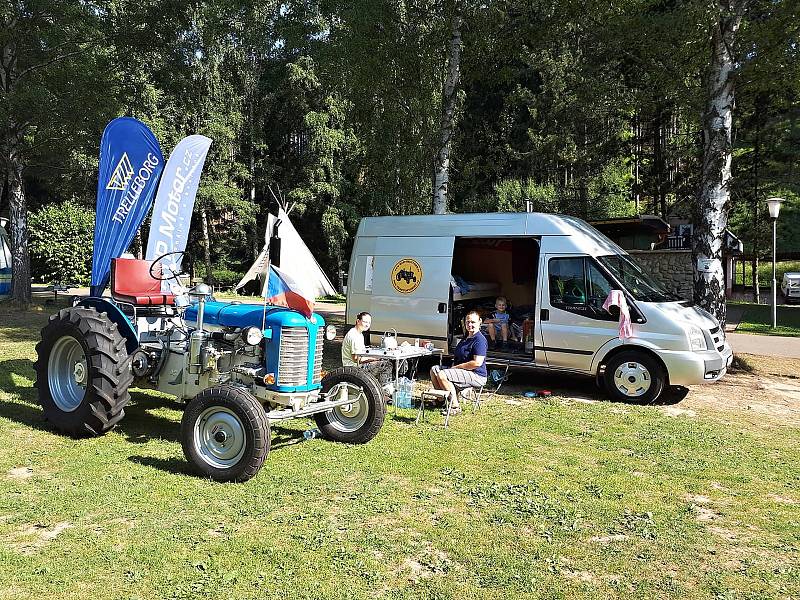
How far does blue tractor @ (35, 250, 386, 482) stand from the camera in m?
5.09

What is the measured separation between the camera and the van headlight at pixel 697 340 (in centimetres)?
807

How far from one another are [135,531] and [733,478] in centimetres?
482

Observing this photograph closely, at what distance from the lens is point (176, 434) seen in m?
6.38

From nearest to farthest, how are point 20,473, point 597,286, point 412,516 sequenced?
point 412,516, point 20,473, point 597,286

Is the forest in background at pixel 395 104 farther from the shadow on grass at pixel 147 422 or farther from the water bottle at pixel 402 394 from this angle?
the shadow on grass at pixel 147 422

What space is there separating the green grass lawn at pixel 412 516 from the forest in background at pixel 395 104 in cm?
713

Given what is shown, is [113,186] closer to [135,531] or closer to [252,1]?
[135,531]

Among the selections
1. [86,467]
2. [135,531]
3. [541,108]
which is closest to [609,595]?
[135,531]

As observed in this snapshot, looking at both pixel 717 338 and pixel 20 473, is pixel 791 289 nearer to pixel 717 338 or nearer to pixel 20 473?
pixel 717 338

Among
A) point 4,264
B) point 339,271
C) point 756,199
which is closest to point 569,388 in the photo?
point 4,264

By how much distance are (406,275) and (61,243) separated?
26.8 m

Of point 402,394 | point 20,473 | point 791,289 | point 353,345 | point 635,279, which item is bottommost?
point 20,473

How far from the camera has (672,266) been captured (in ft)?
55.4

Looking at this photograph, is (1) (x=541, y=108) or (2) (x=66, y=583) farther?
(1) (x=541, y=108)
